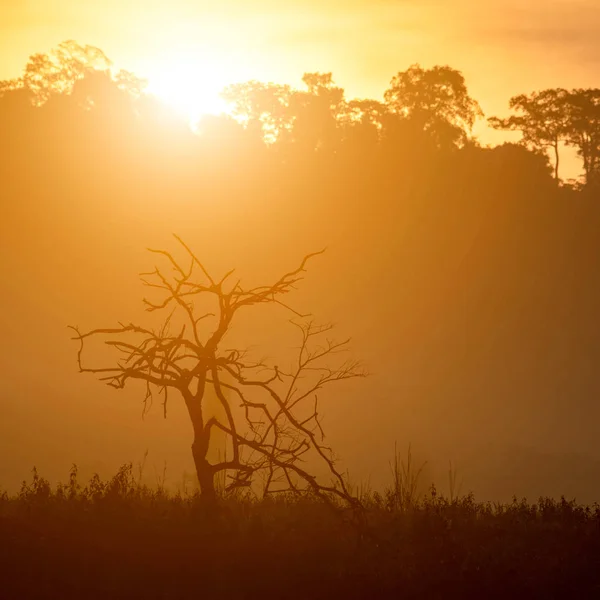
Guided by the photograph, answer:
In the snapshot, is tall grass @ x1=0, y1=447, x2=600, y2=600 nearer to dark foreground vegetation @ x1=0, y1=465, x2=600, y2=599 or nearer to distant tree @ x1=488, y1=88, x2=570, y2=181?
dark foreground vegetation @ x1=0, y1=465, x2=600, y2=599

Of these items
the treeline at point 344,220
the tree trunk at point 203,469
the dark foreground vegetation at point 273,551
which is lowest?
the dark foreground vegetation at point 273,551

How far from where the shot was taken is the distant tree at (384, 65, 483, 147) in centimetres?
9000

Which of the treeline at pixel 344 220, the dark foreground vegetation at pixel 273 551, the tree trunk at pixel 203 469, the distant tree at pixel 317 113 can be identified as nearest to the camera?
the dark foreground vegetation at pixel 273 551

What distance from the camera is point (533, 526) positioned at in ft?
39.8

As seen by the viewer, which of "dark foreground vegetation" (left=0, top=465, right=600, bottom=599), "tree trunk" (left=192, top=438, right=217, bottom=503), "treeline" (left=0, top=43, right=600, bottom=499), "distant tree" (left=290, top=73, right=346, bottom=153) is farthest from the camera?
"distant tree" (left=290, top=73, right=346, bottom=153)

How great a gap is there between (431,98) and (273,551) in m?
85.0

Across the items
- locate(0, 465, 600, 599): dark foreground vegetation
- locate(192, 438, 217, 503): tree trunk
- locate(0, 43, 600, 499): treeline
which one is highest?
locate(0, 43, 600, 499): treeline

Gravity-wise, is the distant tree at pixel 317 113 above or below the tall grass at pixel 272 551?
above

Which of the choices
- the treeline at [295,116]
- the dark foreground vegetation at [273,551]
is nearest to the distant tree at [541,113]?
the treeline at [295,116]

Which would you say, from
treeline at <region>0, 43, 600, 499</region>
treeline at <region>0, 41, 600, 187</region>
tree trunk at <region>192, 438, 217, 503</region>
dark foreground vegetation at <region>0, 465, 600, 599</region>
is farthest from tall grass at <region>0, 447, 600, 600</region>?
treeline at <region>0, 41, 600, 187</region>

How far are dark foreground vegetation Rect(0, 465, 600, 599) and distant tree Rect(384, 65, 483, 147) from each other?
81.5 meters

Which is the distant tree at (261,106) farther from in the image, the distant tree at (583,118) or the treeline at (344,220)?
the distant tree at (583,118)

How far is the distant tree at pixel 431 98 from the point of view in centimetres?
9000

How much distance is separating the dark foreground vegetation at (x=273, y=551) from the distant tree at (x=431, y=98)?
267 feet
